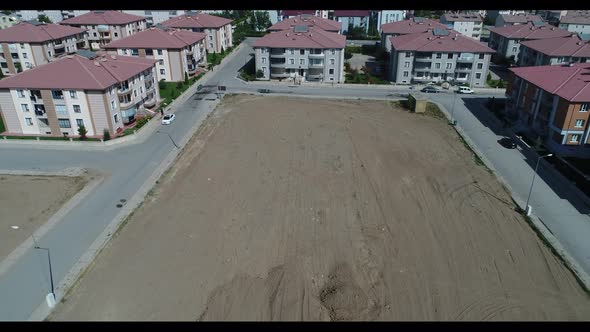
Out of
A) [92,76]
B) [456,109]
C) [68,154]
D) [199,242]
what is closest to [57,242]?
[199,242]

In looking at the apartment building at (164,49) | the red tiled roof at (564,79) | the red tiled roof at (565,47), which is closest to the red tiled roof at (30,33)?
the apartment building at (164,49)

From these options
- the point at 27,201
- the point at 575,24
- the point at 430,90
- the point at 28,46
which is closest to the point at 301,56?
the point at 430,90

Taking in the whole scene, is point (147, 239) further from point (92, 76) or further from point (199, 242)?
point (92, 76)

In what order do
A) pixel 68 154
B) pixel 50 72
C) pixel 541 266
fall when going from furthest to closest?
pixel 50 72
pixel 68 154
pixel 541 266

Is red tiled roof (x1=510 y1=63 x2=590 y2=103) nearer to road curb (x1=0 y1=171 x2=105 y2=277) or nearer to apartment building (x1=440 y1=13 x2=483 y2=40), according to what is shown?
road curb (x1=0 y1=171 x2=105 y2=277)

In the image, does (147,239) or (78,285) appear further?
(147,239)

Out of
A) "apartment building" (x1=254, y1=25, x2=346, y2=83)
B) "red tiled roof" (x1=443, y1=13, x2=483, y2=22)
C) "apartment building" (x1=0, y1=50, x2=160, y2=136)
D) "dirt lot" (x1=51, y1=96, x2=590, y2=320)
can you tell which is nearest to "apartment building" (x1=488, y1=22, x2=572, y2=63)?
"red tiled roof" (x1=443, y1=13, x2=483, y2=22)

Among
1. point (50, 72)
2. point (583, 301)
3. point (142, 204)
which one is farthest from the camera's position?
point (50, 72)

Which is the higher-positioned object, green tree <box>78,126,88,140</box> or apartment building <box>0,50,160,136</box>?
apartment building <box>0,50,160,136</box>
